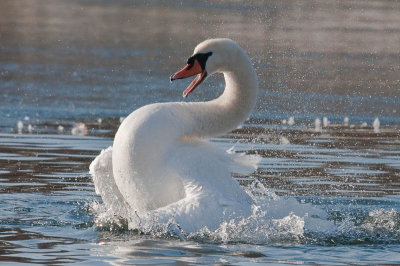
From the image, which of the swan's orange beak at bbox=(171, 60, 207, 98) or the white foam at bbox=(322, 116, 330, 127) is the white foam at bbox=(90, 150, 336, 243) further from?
the white foam at bbox=(322, 116, 330, 127)

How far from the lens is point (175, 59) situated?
18.8 metres

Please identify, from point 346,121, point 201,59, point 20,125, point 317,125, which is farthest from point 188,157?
point 346,121

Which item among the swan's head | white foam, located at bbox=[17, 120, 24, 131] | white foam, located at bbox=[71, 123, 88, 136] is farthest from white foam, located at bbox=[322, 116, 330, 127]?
the swan's head

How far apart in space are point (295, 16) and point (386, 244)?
27.3m

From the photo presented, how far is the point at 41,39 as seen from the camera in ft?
73.1

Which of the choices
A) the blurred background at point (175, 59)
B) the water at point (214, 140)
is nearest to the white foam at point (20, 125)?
the water at point (214, 140)

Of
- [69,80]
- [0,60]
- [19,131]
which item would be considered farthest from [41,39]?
[19,131]

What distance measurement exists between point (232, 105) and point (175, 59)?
12.5 meters

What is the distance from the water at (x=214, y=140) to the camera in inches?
229

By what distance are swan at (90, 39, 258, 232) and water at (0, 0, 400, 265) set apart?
0.87 ft

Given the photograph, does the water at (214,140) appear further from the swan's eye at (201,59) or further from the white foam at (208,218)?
the swan's eye at (201,59)

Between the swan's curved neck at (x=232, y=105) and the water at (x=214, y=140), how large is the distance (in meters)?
0.81

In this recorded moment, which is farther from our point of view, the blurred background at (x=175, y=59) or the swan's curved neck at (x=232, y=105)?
the blurred background at (x=175, y=59)

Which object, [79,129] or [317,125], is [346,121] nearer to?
[317,125]
